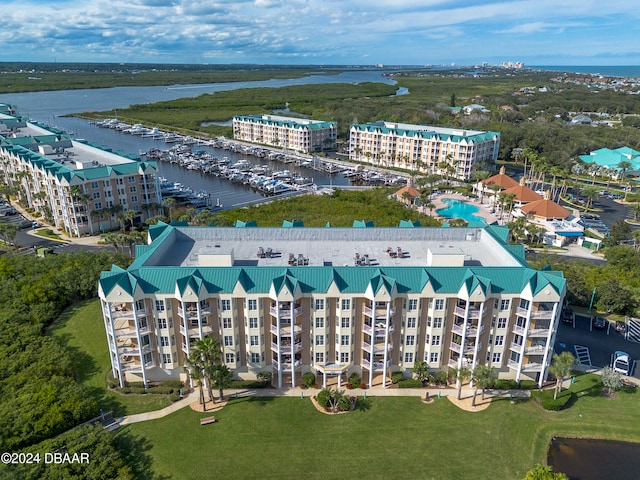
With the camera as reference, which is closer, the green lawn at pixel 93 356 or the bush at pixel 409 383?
the green lawn at pixel 93 356

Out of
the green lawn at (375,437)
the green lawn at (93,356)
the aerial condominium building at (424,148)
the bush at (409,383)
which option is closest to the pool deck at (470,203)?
the aerial condominium building at (424,148)

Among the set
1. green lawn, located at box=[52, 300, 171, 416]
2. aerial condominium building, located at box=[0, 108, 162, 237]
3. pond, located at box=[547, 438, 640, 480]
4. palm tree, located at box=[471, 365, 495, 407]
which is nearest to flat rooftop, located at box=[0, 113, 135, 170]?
aerial condominium building, located at box=[0, 108, 162, 237]

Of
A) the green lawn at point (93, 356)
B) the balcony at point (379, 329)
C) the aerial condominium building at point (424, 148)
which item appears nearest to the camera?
the balcony at point (379, 329)

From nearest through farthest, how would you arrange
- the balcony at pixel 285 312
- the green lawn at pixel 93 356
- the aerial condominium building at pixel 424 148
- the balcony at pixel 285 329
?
the balcony at pixel 285 312 → the balcony at pixel 285 329 → the green lawn at pixel 93 356 → the aerial condominium building at pixel 424 148

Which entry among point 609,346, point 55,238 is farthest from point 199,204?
point 609,346

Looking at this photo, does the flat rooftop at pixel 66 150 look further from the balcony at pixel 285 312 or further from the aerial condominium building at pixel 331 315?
the balcony at pixel 285 312

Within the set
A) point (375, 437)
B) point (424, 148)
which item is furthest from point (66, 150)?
point (375, 437)

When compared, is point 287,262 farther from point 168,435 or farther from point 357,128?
point 357,128
